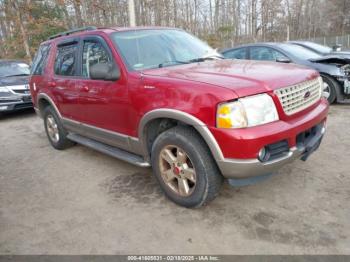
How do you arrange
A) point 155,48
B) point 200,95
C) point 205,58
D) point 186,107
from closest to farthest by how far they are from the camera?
1. point 200,95
2. point 186,107
3. point 155,48
4. point 205,58

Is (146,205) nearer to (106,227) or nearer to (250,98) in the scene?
(106,227)

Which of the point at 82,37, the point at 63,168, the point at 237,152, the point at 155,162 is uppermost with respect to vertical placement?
the point at 82,37

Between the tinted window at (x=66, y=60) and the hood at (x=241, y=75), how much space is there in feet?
5.21

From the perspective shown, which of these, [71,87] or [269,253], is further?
[71,87]

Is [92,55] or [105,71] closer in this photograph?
[105,71]

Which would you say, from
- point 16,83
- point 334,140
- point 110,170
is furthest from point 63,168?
point 16,83

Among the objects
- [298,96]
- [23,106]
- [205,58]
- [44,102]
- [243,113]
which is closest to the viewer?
[243,113]

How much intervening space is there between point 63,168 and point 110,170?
31.3 inches

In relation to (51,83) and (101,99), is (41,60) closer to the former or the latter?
(51,83)

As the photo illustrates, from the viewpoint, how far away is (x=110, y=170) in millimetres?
4273

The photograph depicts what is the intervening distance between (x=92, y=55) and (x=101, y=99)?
2.18 feet

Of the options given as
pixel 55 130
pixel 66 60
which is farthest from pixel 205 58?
pixel 55 130

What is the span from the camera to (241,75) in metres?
2.78

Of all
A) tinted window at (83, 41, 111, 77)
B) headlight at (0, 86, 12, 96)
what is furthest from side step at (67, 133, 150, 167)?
headlight at (0, 86, 12, 96)
